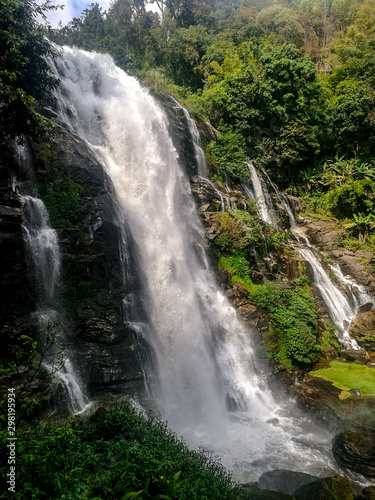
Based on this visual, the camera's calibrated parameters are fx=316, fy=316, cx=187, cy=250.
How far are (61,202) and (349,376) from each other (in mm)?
12565

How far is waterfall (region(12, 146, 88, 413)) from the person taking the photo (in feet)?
30.8

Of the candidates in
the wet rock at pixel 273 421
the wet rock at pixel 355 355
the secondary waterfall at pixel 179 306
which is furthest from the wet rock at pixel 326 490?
the wet rock at pixel 355 355

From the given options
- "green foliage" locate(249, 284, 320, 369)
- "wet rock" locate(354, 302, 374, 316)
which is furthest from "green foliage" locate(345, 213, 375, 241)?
"green foliage" locate(249, 284, 320, 369)

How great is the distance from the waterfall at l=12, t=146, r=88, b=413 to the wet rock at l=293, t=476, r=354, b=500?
5.90 metres

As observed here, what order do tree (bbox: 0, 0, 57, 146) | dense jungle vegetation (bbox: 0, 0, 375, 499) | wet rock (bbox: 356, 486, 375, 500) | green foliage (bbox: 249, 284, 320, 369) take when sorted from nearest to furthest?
dense jungle vegetation (bbox: 0, 0, 375, 499)
wet rock (bbox: 356, 486, 375, 500)
tree (bbox: 0, 0, 57, 146)
green foliage (bbox: 249, 284, 320, 369)

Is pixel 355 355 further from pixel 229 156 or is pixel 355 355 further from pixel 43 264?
pixel 229 156

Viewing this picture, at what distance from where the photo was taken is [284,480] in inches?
287

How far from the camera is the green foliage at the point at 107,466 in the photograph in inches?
139

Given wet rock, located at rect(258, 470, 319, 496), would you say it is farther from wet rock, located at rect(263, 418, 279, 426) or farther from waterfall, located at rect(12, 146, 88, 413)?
waterfall, located at rect(12, 146, 88, 413)

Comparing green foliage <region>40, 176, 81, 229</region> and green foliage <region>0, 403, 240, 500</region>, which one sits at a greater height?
green foliage <region>40, 176, 81, 229</region>

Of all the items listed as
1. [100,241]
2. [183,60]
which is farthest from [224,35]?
[100,241]

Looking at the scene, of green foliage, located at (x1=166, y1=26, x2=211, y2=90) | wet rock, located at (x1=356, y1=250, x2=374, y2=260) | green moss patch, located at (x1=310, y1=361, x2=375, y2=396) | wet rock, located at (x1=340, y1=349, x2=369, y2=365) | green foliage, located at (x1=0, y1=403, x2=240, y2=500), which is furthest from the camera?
green foliage, located at (x1=166, y1=26, x2=211, y2=90)

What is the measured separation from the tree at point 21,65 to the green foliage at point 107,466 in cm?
693

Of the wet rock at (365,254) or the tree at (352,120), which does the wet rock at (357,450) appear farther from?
the tree at (352,120)
